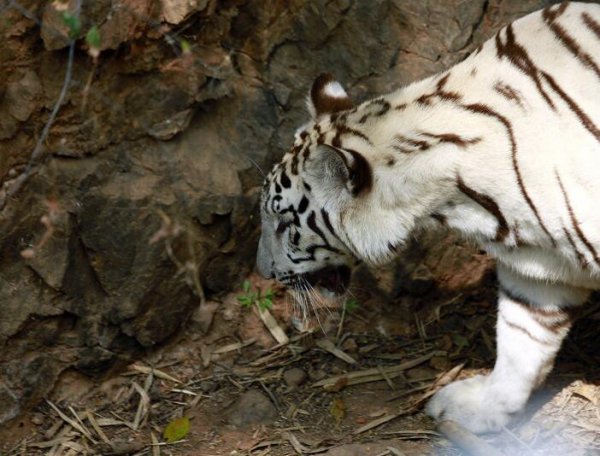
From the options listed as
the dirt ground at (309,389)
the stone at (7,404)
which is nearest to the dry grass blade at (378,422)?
the dirt ground at (309,389)

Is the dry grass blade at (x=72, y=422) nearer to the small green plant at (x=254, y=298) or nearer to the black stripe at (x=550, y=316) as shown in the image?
the small green plant at (x=254, y=298)

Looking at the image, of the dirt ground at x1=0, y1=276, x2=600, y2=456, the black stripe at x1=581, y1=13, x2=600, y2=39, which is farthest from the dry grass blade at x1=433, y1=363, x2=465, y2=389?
the black stripe at x1=581, y1=13, x2=600, y2=39

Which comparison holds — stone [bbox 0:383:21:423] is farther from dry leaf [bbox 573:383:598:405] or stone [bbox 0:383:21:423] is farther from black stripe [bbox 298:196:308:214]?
dry leaf [bbox 573:383:598:405]

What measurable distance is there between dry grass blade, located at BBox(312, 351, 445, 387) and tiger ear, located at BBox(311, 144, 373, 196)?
817 mm

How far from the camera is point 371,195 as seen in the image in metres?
2.50

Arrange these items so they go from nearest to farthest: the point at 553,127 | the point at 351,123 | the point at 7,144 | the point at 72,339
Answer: the point at 553,127, the point at 351,123, the point at 7,144, the point at 72,339

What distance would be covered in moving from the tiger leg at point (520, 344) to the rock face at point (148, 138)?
58 cm

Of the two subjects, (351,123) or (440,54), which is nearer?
(351,123)

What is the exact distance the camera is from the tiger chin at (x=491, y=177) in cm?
239

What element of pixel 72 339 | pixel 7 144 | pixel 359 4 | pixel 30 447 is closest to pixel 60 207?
pixel 7 144

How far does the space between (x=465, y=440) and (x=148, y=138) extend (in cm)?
133

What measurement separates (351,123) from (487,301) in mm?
1063

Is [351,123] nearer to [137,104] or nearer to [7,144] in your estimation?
[137,104]

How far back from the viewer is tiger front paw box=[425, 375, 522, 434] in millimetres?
2807
